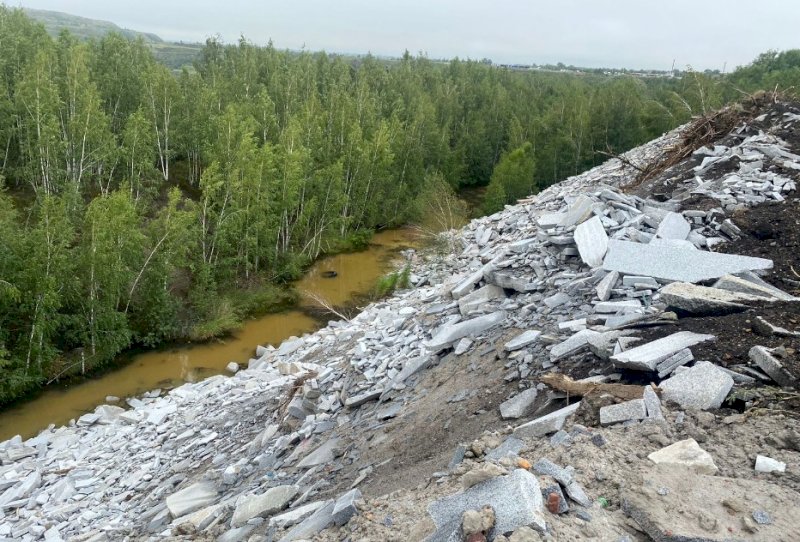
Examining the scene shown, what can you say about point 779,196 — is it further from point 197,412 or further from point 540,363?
point 197,412

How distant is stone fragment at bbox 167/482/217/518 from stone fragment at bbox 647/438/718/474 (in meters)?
4.96

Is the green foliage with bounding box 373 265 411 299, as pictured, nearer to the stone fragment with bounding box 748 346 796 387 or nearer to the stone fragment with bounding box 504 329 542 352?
the stone fragment with bounding box 504 329 542 352

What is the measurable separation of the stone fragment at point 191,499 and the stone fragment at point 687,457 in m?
4.96

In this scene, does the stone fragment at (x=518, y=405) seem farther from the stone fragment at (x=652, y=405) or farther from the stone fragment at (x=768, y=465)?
the stone fragment at (x=768, y=465)

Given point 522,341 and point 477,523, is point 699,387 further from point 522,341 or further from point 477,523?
point 477,523

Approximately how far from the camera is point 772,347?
4883 millimetres

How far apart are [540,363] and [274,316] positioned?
1409cm

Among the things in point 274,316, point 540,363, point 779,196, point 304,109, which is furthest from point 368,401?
point 304,109

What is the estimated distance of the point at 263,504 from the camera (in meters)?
5.47

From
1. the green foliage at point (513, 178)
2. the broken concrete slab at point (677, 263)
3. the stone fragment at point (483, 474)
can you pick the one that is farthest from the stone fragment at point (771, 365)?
the green foliage at point (513, 178)

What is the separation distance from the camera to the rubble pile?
11.5ft

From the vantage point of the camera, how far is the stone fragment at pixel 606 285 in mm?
6750

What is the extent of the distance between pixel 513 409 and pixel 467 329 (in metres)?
2.17

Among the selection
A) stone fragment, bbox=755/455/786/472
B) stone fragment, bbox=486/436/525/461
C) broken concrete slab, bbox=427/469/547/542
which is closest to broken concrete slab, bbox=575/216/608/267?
stone fragment, bbox=486/436/525/461
